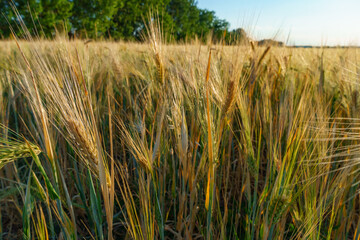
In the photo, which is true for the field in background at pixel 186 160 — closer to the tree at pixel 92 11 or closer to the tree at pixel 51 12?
the tree at pixel 51 12

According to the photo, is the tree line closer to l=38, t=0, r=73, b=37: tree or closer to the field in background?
l=38, t=0, r=73, b=37: tree

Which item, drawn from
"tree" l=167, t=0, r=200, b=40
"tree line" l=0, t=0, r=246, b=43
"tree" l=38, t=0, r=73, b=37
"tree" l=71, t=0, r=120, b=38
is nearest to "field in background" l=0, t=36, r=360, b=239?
"tree line" l=0, t=0, r=246, b=43

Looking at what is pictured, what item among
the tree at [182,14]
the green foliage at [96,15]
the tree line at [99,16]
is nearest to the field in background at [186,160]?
the tree line at [99,16]

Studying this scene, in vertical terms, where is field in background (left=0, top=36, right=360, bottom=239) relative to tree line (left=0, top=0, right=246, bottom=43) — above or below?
below

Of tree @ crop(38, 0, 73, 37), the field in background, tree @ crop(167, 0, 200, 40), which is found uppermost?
tree @ crop(167, 0, 200, 40)

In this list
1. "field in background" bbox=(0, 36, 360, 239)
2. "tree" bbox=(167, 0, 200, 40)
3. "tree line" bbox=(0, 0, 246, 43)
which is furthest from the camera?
"tree" bbox=(167, 0, 200, 40)

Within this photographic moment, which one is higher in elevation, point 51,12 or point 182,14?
point 182,14

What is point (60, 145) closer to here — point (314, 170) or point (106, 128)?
point (106, 128)

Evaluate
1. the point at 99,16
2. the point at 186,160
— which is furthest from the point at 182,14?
the point at 186,160

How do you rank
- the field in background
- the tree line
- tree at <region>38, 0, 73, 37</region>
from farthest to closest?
tree at <region>38, 0, 73, 37</region>, the tree line, the field in background

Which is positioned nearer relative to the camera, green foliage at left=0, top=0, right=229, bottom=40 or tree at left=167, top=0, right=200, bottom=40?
green foliage at left=0, top=0, right=229, bottom=40

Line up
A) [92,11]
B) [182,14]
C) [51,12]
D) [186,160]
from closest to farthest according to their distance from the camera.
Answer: [186,160] < [51,12] < [92,11] < [182,14]

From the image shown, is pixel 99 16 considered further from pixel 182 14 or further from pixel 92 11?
pixel 182 14

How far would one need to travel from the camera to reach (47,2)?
17047 mm
